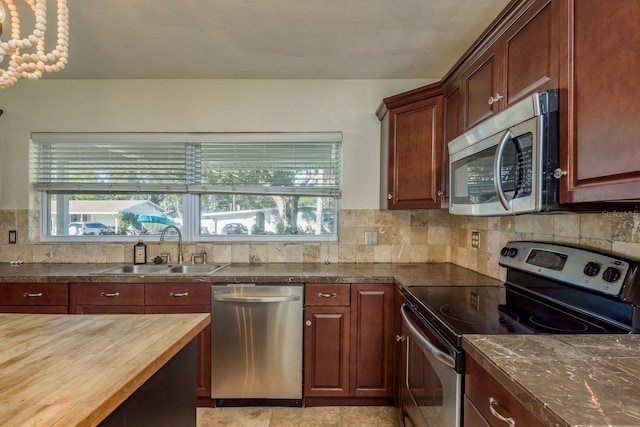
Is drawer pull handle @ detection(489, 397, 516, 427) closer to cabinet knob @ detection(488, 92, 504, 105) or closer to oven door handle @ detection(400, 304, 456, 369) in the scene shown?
oven door handle @ detection(400, 304, 456, 369)

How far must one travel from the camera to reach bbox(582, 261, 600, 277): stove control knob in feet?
4.01

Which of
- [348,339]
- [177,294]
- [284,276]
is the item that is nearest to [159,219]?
[177,294]

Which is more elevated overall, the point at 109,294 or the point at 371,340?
the point at 109,294

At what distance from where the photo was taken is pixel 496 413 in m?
0.89

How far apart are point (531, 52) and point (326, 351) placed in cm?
193

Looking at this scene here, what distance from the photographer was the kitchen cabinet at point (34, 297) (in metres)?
2.12

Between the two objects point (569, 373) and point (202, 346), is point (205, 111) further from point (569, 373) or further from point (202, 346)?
point (569, 373)

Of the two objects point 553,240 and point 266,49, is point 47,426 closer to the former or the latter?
point 553,240

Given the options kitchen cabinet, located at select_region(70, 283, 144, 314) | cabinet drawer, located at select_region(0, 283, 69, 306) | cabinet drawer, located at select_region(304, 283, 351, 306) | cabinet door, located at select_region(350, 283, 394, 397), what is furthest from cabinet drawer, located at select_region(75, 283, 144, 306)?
cabinet door, located at select_region(350, 283, 394, 397)

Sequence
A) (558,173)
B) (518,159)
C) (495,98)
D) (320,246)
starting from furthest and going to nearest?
(320,246) → (495,98) → (518,159) → (558,173)

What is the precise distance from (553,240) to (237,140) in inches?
89.7

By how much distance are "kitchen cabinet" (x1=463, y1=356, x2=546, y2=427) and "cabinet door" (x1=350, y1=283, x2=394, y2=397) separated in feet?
3.41

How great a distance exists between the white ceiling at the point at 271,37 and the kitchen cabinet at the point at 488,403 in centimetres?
178

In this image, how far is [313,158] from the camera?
2746 millimetres
